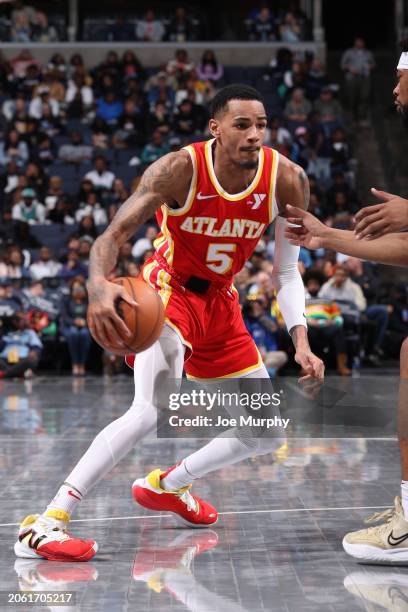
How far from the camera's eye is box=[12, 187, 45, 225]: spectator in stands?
14.6 metres

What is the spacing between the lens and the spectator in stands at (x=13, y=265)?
13.2 metres

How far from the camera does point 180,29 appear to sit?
1930 cm

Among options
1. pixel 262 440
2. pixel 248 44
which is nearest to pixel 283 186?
pixel 262 440

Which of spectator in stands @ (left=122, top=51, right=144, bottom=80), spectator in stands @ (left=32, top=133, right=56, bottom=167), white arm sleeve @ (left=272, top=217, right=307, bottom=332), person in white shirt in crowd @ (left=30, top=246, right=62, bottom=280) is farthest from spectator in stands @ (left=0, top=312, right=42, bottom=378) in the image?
white arm sleeve @ (left=272, top=217, right=307, bottom=332)

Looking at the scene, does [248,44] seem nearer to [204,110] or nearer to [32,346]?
[204,110]

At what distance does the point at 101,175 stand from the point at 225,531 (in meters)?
11.2

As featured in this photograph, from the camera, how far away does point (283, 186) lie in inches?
182

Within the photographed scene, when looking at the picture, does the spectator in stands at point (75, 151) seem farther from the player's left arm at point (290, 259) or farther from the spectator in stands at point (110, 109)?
the player's left arm at point (290, 259)

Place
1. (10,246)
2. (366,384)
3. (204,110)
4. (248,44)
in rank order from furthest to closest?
(248,44) < (204,110) < (10,246) < (366,384)

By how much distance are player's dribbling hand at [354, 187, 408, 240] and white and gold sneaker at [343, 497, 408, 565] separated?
1.13 meters

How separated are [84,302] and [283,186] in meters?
8.09

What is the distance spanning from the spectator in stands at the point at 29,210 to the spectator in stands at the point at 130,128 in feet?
7.52

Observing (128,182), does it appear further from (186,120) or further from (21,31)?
(21,31)

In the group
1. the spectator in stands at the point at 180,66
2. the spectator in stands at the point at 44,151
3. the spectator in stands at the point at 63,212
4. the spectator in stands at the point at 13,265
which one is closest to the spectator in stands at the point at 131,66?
the spectator in stands at the point at 180,66
